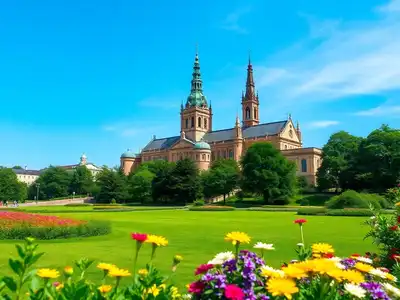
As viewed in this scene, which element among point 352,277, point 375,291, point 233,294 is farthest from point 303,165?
point 233,294

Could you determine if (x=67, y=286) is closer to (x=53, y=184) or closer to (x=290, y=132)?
A: (x=290, y=132)

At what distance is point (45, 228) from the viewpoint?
54.0 ft

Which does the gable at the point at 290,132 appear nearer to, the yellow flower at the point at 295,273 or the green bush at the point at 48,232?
the green bush at the point at 48,232

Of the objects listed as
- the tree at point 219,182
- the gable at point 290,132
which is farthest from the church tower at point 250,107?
the tree at point 219,182

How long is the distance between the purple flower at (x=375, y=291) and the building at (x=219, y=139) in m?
81.4

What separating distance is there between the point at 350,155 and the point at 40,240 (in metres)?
60.7

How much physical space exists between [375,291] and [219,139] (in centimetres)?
10344

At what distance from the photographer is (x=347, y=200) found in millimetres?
38594

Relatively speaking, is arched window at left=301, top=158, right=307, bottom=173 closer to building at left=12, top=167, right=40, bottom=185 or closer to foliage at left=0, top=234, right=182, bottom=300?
foliage at left=0, top=234, right=182, bottom=300

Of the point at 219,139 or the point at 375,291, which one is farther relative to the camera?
the point at 219,139

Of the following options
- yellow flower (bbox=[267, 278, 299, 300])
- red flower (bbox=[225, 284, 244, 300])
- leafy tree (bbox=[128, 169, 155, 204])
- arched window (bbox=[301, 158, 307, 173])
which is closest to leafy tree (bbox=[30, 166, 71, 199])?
leafy tree (bbox=[128, 169, 155, 204])

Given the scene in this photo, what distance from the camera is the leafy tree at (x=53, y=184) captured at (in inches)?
4176

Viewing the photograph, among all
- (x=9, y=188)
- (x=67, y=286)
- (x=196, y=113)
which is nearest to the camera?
(x=67, y=286)

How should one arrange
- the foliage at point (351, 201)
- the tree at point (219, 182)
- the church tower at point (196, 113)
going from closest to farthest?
the foliage at point (351, 201) → the tree at point (219, 182) → the church tower at point (196, 113)
